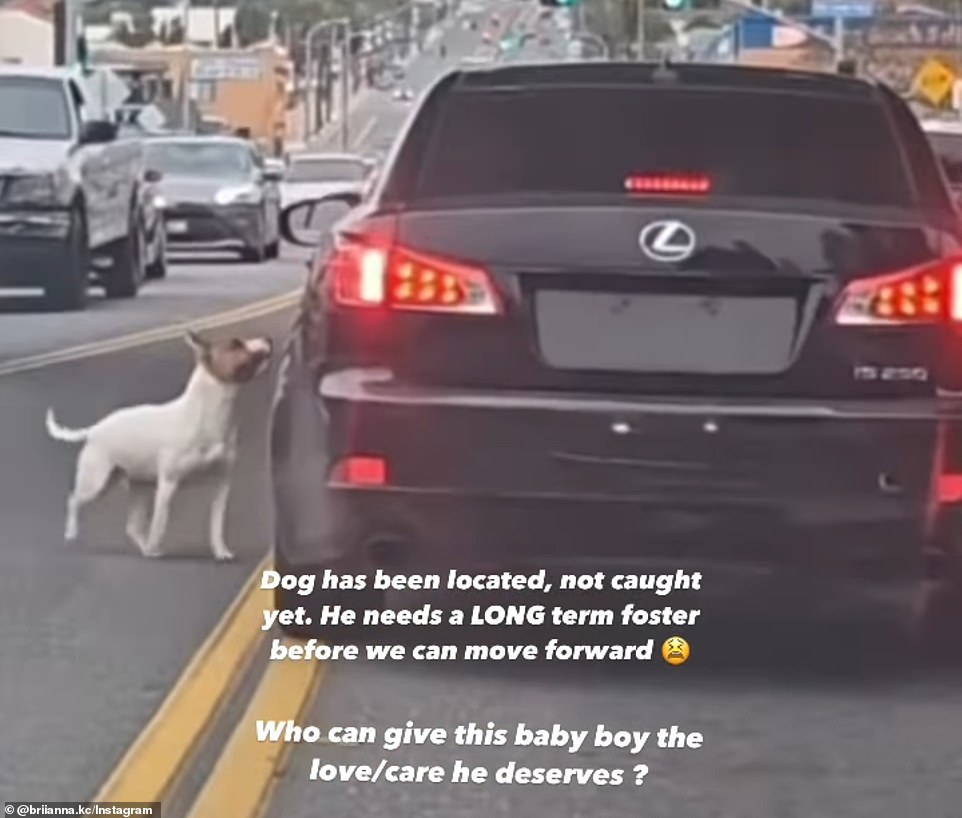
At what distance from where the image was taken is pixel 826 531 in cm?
768

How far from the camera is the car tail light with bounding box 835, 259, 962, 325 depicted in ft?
25.1

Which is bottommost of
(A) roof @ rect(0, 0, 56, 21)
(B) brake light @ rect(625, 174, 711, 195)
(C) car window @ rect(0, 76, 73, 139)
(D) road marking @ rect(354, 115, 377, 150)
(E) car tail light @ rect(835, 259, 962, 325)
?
(D) road marking @ rect(354, 115, 377, 150)

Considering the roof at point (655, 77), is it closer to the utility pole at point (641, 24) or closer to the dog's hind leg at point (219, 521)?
the dog's hind leg at point (219, 521)

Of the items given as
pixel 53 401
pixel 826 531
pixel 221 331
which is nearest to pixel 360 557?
pixel 826 531

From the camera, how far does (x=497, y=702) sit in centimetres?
776

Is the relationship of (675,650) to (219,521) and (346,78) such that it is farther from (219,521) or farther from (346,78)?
(346,78)

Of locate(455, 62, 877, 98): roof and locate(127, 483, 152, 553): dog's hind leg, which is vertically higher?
locate(455, 62, 877, 98): roof

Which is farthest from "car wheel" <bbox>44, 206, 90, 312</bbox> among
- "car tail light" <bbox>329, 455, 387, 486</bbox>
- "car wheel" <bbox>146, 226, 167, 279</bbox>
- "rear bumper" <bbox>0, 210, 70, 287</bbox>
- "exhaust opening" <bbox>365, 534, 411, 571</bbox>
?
"car tail light" <bbox>329, 455, 387, 486</bbox>

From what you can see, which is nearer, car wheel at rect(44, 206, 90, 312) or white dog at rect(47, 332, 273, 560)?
white dog at rect(47, 332, 273, 560)

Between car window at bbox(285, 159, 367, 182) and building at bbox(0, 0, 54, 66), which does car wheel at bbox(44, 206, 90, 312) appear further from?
building at bbox(0, 0, 54, 66)

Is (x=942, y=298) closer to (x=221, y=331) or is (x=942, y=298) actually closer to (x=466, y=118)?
(x=466, y=118)

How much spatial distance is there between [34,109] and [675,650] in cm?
1666

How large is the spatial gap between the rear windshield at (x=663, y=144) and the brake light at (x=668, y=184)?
0.03 meters

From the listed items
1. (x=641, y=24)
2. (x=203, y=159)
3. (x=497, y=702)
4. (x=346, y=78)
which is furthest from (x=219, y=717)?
(x=346, y=78)
